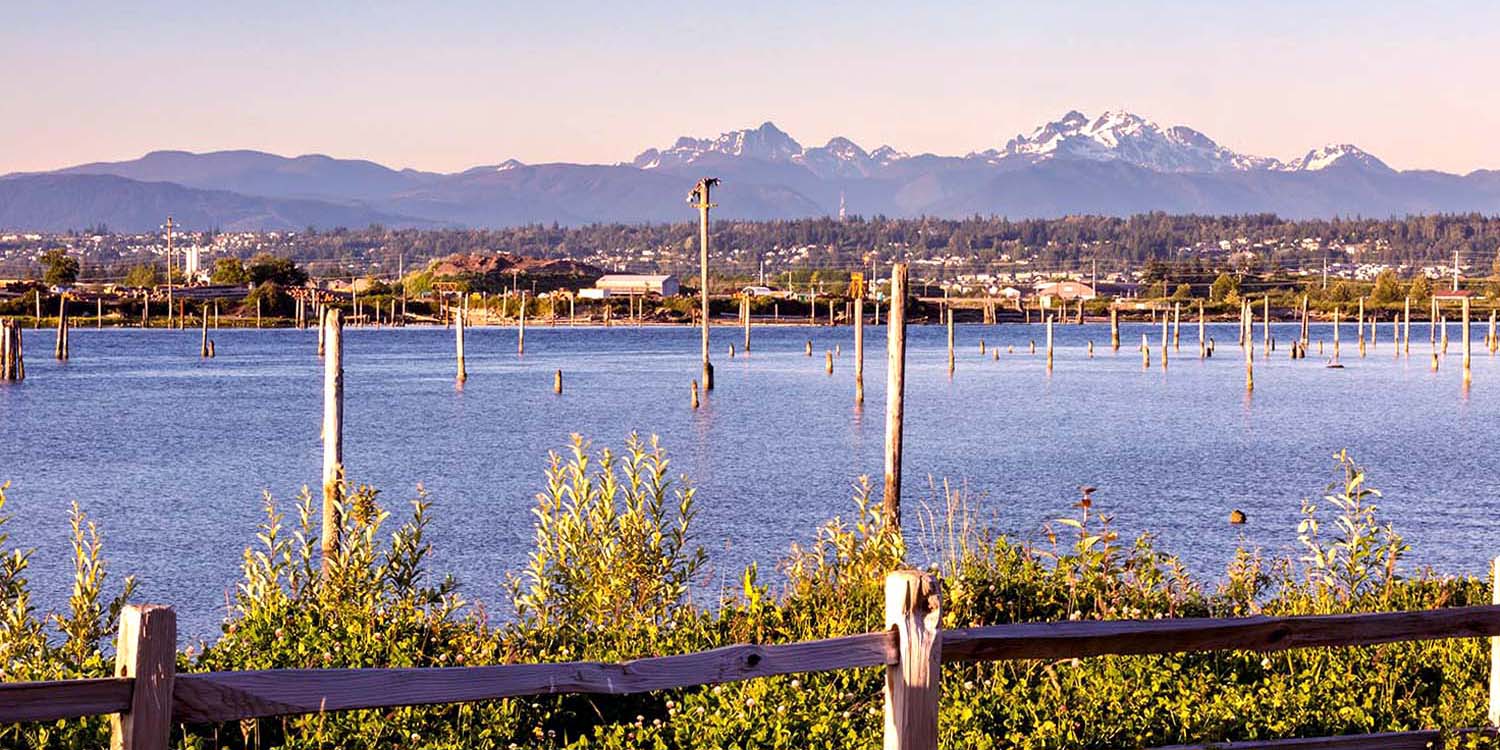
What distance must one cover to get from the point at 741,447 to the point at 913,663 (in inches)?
1540

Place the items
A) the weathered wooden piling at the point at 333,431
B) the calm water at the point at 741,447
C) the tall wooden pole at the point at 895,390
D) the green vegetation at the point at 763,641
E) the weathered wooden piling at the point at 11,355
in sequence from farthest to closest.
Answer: the weathered wooden piling at the point at 11,355
the calm water at the point at 741,447
the tall wooden pole at the point at 895,390
the weathered wooden piling at the point at 333,431
the green vegetation at the point at 763,641

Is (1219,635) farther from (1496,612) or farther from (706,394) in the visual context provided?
(706,394)

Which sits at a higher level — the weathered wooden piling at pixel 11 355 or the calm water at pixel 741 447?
the weathered wooden piling at pixel 11 355

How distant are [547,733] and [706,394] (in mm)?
57327

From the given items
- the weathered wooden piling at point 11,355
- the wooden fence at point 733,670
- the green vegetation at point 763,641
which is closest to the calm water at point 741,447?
the weathered wooden piling at point 11,355

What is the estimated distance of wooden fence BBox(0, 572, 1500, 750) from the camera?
18.4ft

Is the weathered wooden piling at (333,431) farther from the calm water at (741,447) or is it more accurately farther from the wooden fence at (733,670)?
the wooden fence at (733,670)

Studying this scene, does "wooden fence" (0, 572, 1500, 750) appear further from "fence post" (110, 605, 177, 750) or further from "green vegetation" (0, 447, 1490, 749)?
"green vegetation" (0, 447, 1490, 749)

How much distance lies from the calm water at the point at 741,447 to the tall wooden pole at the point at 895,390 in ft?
7.98

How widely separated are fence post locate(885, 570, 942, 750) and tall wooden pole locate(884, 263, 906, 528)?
1610 cm

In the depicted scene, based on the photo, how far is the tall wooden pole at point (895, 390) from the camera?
78.0 ft

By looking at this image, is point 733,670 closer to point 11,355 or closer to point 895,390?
point 895,390

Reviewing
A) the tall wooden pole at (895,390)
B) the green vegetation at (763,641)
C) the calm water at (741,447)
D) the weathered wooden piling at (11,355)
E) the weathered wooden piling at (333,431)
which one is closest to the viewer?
the green vegetation at (763,641)

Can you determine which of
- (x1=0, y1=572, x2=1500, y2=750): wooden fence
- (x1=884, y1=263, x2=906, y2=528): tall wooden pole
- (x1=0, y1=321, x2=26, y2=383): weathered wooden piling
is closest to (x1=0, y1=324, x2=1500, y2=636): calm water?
(x1=0, y1=321, x2=26, y2=383): weathered wooden piling
